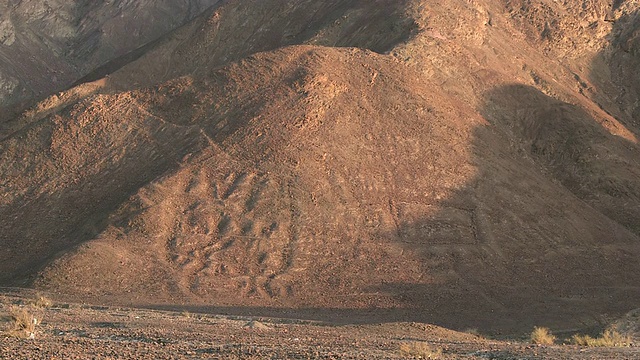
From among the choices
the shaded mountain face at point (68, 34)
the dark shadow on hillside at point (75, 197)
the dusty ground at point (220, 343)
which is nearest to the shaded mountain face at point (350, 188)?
the dark shadow on hillside at point (75, 197)

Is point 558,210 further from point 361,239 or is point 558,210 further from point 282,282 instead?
point 282,282

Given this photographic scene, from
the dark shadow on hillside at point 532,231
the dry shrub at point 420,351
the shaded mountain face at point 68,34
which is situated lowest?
the dry shrub at point 420,351

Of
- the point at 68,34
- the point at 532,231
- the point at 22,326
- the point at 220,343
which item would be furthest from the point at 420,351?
the point at 68,34

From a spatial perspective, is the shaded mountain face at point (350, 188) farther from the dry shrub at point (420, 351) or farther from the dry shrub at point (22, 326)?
the dry shrub at point (420, 351)

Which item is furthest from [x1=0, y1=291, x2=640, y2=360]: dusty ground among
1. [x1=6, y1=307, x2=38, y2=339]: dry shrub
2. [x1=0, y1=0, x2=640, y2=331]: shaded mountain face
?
[x1=0, y1=0, x2=640, y2=331]: shaded mountain face

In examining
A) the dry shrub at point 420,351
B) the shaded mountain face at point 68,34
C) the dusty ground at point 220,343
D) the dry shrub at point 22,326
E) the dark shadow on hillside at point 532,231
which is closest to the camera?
the dusty ground at point 220,343

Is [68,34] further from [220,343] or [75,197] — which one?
[220,343]

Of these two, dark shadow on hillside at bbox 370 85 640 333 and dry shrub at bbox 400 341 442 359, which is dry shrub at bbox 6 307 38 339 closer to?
dry shrub at bbox 400 341 442 359
